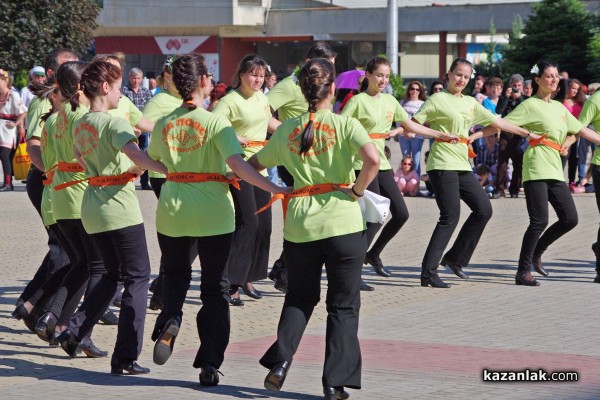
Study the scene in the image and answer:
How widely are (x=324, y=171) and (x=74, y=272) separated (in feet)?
7.80

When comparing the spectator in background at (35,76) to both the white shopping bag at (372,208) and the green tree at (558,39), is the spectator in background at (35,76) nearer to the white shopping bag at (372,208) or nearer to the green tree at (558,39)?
the white shopping bag at (372,208)

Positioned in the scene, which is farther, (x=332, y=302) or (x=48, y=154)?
(x=48, y=154)

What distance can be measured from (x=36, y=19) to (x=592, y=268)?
80.5ft

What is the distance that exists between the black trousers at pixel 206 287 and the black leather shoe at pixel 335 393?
80cm

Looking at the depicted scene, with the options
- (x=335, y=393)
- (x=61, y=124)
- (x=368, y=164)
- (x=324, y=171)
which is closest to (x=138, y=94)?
(x=61, y=124)

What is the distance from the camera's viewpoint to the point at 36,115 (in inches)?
356

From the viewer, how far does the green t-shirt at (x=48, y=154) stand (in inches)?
332

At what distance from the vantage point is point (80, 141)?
7535 mm

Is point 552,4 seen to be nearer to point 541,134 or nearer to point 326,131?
point 541,134

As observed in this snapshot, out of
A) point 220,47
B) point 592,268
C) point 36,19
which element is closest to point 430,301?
point 592,268

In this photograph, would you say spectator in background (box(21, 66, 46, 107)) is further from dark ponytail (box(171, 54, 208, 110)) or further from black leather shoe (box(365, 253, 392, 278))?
black leather shoe (box(365, 253, 392, 278))

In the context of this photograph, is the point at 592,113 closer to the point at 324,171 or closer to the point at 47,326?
the point at 324,171

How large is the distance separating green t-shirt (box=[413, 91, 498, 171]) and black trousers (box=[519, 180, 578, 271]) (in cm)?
64

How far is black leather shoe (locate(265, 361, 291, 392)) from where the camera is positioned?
6590 millimetres
